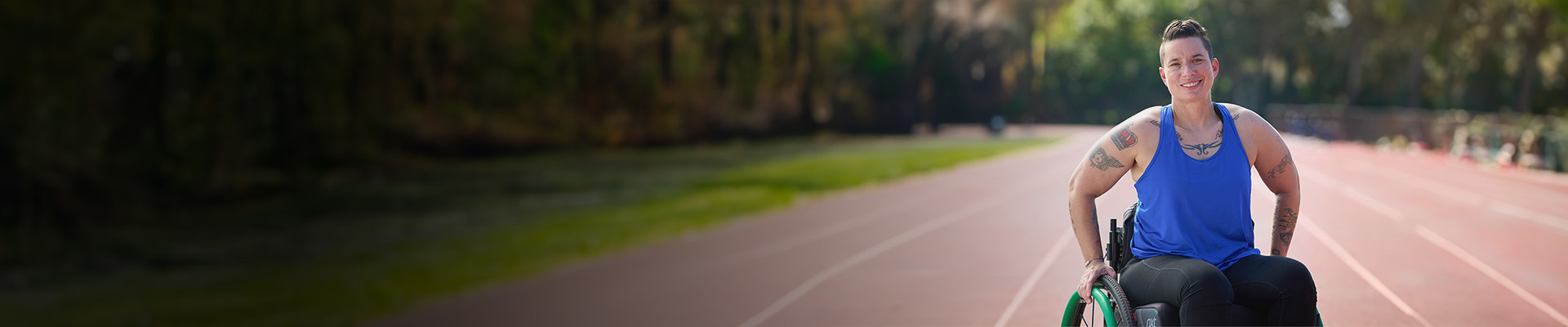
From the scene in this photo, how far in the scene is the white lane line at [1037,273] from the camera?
4391 millimetres

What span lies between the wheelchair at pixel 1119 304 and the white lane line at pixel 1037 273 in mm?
1290

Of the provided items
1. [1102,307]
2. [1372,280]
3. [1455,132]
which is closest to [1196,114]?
[1102,307]

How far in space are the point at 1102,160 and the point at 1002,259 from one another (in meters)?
4.48

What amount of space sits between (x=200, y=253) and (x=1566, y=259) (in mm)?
25678

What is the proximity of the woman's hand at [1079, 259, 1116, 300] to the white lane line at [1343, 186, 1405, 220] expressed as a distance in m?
8.41

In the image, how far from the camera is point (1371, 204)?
11.0m

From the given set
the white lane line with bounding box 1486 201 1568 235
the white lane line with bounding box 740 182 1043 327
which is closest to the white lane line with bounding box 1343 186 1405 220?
the white lane line with bounding box 1486 201 1568 235

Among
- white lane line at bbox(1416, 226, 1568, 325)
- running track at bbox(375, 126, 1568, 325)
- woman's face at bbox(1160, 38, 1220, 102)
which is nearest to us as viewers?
woman's face at bbox(1160, 38, 1220, 102)

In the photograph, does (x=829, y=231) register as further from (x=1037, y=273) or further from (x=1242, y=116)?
(x=1242, y=116)

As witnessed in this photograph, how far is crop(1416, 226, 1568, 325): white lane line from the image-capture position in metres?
5.16

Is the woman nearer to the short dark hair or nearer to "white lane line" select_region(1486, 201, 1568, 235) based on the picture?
the short dark hair

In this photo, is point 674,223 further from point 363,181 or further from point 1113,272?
point 1113,272

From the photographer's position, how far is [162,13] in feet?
62.4

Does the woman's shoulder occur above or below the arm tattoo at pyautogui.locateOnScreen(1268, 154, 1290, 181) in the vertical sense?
above
